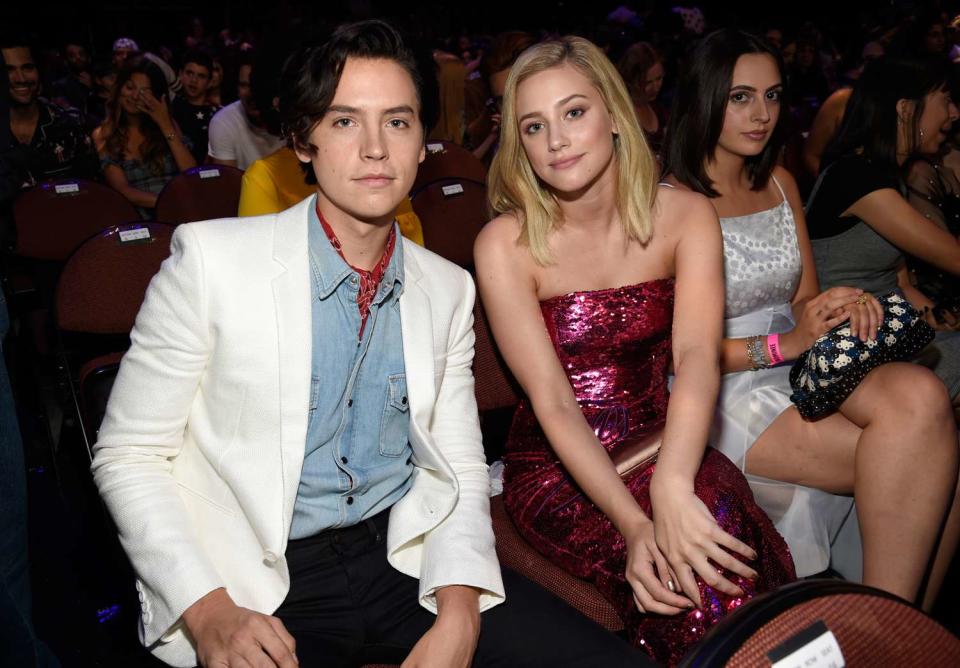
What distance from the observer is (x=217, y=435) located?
5.05 ft

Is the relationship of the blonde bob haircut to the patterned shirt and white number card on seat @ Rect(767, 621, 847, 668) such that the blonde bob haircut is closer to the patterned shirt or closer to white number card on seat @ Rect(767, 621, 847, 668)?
white number card on seat @ Rect(767, 621, 847, 668)

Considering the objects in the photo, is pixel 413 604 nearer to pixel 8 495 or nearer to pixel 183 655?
pixel 183 655

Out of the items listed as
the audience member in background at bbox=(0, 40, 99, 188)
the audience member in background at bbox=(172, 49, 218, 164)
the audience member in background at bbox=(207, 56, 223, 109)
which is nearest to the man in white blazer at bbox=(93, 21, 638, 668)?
the audience member in background at bbox=(0, 40, 99, 188)

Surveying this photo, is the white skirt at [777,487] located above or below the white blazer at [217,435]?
below

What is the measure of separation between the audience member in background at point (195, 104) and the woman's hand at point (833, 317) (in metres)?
4.88

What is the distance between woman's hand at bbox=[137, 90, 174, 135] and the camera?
5.04 m

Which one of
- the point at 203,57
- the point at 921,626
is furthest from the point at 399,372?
the point at 203,57

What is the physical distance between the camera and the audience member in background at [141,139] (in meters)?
5.03

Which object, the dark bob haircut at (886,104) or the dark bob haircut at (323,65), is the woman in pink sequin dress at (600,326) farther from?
the dark bob haircut at (886,104)

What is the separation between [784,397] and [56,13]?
1519 centimetres

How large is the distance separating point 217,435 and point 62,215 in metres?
2.76

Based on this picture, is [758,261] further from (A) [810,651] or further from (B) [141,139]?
(B) [141,139]

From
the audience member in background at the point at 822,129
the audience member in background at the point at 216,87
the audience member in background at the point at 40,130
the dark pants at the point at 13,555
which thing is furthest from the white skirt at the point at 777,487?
the audience member in background at the point at 216,87

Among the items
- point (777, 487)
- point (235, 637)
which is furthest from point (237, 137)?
point (235, 637)
